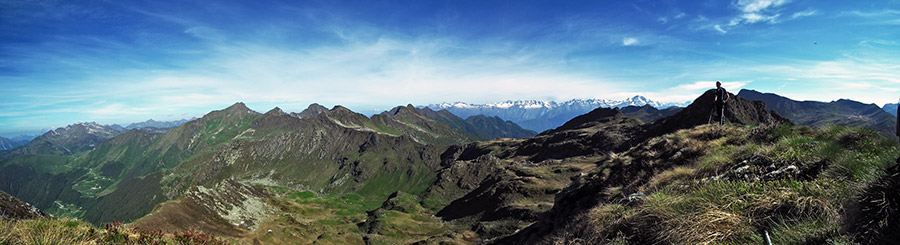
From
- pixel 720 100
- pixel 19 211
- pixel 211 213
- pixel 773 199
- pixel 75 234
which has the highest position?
pixel 720 100

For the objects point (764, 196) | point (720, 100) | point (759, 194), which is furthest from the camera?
point (720, 100)

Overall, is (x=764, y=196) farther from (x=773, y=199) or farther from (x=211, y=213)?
(x=211, y=213)

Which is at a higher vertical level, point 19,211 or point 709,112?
point 709,112

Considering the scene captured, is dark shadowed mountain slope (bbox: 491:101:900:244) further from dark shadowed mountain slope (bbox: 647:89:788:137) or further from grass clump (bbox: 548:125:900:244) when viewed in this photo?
dark shadowed mountain slope (bbox: 647:89:788:137)

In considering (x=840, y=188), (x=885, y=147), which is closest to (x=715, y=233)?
(x=840, y=188)

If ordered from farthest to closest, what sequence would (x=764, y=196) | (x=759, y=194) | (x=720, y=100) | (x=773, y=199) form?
(x=720, y=100), (x=759, y=194), (x=764, y=196), (x=773, y=199)

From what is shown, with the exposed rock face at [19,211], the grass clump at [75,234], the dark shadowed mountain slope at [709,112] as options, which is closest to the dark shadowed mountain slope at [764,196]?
the grass clump at [75,234]

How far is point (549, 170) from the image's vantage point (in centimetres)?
18400

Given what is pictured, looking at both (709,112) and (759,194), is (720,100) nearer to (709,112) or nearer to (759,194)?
(759,194)

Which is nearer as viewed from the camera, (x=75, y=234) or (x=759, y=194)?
(x=759, y=194)

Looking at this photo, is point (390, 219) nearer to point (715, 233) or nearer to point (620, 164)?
point (620, 164)

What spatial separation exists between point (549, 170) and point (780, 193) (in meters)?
185

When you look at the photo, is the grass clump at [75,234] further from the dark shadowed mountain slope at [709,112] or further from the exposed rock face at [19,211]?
the dark shadowed mountain slope at [709,112]

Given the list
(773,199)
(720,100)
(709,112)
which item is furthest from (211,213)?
(709,112)
